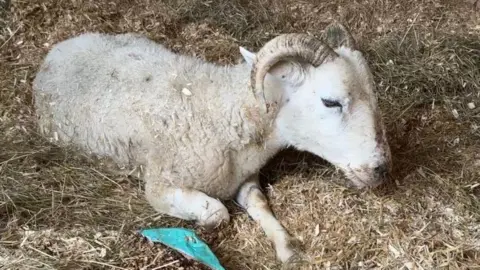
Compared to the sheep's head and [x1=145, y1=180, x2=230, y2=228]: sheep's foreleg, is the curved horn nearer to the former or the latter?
the sheep's head

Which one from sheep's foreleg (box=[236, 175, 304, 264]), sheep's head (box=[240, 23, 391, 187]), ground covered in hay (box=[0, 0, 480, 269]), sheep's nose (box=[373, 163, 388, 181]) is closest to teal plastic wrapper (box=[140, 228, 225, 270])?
ground covered in hay (box=[0, 0, 480, 269])

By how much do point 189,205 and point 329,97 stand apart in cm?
121

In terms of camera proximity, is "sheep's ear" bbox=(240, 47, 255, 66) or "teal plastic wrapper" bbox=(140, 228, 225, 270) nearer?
"teal plastic wrapper" bbox=(140, 228, 225, 270)

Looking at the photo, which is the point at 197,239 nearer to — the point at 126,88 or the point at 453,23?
the point at 126,88

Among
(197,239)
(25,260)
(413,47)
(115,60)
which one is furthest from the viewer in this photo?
(413,47)

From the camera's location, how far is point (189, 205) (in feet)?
16.3

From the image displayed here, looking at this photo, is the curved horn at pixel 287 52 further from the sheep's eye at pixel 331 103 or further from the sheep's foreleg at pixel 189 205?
the sheep's foreleg at pixel 189 205

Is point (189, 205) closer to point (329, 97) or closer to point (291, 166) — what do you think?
point (291, 166)

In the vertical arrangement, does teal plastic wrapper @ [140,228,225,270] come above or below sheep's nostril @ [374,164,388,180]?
below

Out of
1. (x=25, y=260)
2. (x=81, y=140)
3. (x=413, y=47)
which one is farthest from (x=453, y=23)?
(x=25, y=260)

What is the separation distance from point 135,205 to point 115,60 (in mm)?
1177

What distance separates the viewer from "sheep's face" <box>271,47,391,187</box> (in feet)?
15.3

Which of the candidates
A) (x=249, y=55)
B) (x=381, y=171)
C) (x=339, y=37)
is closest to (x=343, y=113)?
(x=381, y=171)

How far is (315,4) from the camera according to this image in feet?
24.6
